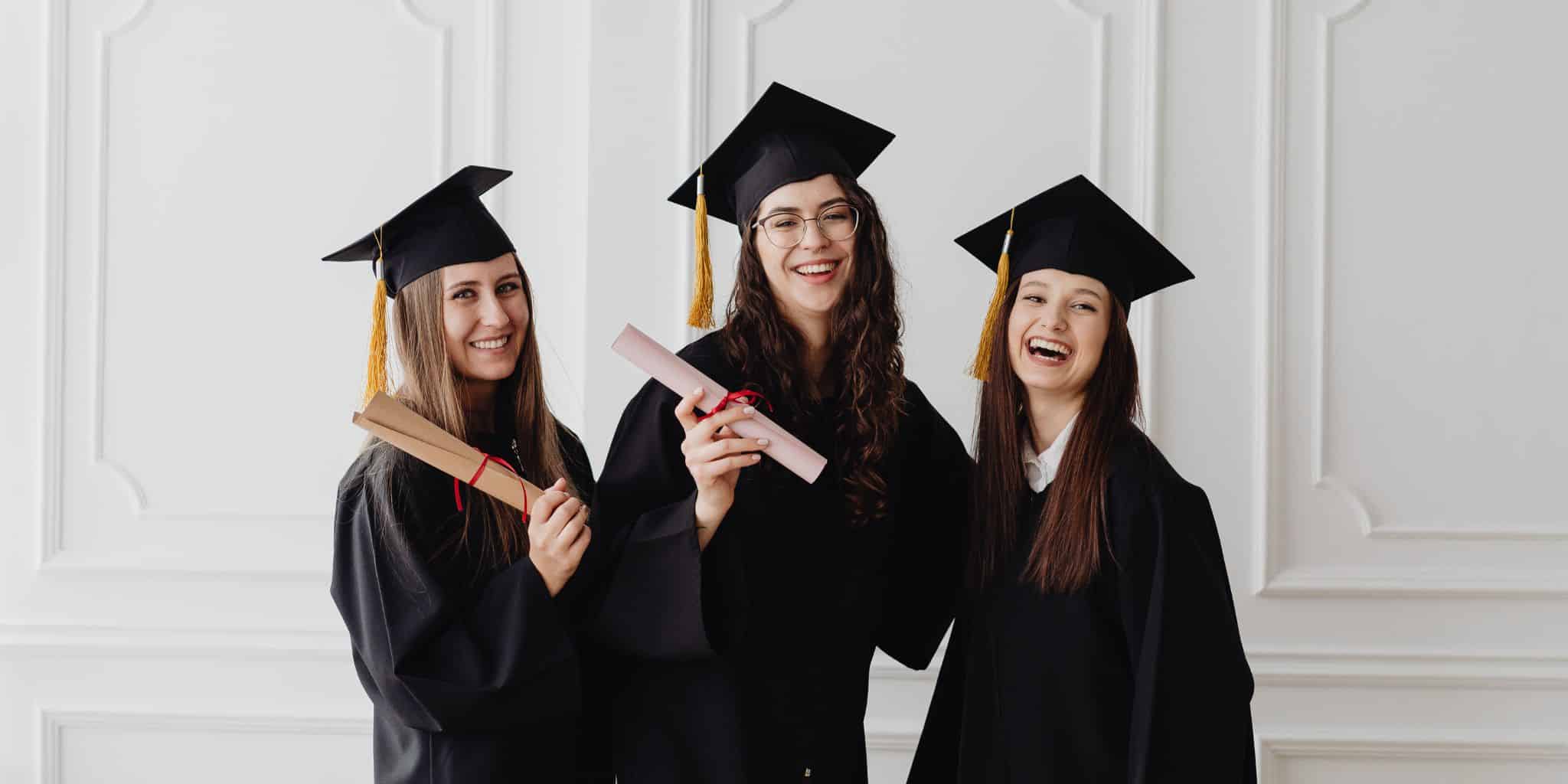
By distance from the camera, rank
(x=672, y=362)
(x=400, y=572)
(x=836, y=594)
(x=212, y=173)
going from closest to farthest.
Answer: (x=672, y=362)
(x=400, y=572)
(x=836, y=594)
(x=212, y=173)

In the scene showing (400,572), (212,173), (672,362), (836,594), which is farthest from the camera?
(212,173)

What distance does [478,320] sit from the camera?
1960 millimetres

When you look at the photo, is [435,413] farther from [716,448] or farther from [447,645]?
[716,448]

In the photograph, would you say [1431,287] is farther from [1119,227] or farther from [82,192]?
[82,192]

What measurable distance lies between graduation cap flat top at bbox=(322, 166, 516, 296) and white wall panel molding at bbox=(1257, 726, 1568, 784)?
2368 millimetres

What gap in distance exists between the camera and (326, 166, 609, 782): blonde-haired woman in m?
1.80

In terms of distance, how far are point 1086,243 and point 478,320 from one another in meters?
1.17

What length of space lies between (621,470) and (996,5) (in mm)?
1753

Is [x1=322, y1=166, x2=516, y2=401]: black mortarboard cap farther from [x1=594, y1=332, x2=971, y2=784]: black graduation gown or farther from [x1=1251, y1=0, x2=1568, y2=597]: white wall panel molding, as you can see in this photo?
[x1=1251, y1=0, x2=1568, y2=597]: white wall panel molding

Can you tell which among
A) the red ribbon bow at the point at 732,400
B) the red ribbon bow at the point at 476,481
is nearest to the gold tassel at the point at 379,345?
the red ribbon bow at the point at 476,481

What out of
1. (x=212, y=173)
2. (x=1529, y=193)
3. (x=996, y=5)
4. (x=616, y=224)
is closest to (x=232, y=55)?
(x=212, y=173)

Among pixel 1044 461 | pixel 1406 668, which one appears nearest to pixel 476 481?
pixel 1044 461

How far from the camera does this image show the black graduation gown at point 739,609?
1841 millimetres

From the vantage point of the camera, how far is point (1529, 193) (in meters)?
2.81
